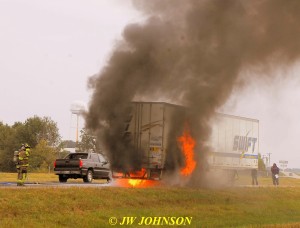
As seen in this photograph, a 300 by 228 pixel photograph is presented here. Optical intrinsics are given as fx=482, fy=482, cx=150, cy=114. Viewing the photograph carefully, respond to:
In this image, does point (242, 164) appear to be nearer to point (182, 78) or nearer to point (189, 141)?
point (189, 141)

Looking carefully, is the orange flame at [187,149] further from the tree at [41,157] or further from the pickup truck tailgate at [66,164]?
the tree at [41,157]

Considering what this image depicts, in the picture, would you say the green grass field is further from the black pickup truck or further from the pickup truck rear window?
the pickup truck rear window

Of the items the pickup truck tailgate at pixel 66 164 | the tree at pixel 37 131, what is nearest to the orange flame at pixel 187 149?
the pickup truck tailgate at pixel 66 164

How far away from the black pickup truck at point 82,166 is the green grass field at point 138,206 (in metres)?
6.01

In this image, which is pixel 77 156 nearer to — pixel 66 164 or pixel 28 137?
pixel 66 164

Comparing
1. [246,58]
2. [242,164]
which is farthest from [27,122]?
[246,58]

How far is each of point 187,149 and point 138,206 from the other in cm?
725

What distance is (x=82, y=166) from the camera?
987 inches

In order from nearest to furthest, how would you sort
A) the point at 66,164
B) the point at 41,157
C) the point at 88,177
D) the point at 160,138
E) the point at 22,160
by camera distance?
the point at 22,160 < the point at 160,138 < the point at 66,164 < the point at 88,177 < the point at 41,157

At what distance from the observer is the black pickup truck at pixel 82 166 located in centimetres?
2503

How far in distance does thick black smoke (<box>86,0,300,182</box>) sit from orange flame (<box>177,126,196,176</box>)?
0.42m

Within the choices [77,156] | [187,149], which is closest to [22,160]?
[77,156]

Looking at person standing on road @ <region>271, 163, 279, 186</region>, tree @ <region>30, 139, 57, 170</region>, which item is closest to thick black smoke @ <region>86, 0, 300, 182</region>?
person standing on road @ <region>271, 163, 279, 186</region>

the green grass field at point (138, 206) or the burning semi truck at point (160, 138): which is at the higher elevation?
the burning semi truck at point (160, 138)
